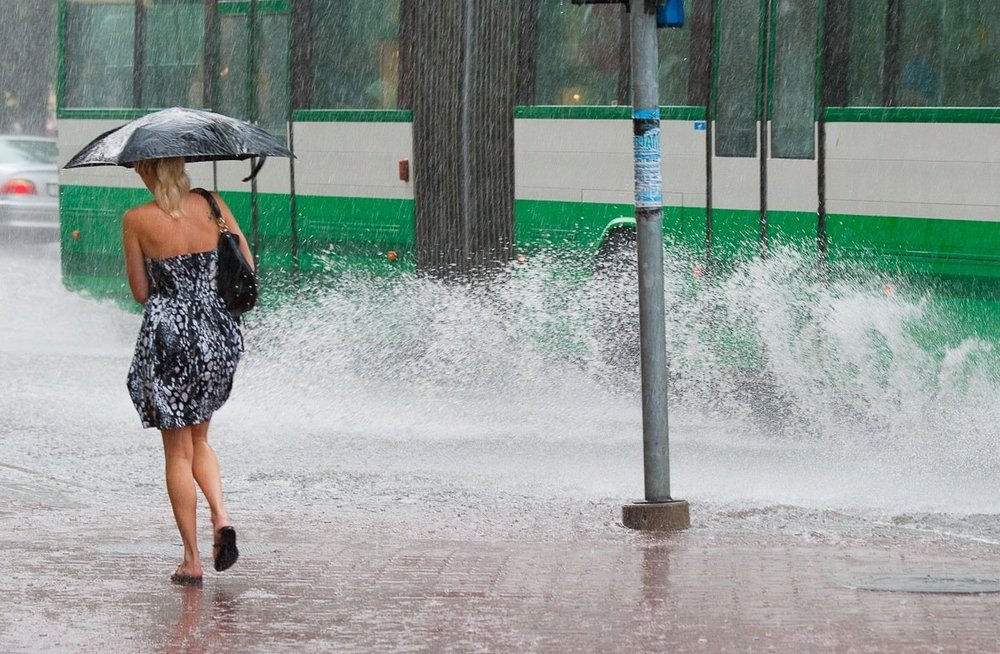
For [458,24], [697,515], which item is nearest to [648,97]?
[697,515]

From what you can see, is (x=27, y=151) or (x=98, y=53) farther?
(x=27, y=151)

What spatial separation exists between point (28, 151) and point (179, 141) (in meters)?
21.3

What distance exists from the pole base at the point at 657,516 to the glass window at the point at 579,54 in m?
5.24

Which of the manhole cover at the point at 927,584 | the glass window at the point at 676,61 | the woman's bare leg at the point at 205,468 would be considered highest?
the glass window at the point at 676,61

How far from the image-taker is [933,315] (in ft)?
36.3

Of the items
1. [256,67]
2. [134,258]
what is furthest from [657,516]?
[256,67]

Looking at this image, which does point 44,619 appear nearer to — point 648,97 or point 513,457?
point 648,97

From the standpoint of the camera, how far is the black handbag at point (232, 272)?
6957 millimetres

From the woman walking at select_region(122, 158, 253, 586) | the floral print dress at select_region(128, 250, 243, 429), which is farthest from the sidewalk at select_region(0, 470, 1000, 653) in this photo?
the floral print dress at select_region(128, 250, 243, 429)

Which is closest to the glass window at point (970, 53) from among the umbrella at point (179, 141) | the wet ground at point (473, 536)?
the wet ground at point (473, 536)

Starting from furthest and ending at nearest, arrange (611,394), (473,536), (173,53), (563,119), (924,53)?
(173,53)
(563,119)
(611,394)
(924,53)
(473,536)

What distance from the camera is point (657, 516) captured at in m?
8.06

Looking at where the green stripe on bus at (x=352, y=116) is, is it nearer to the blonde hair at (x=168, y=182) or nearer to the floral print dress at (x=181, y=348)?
the blonde hair at (x=168, y=182)

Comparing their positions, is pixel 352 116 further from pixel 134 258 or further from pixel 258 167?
pixel 134 258
